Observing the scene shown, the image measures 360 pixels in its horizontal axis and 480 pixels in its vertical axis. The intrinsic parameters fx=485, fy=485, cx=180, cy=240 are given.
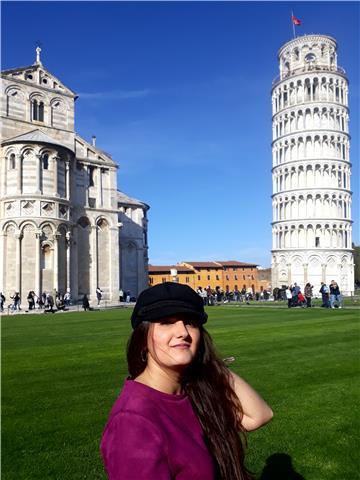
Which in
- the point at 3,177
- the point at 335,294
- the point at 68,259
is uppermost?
the point at 3,177

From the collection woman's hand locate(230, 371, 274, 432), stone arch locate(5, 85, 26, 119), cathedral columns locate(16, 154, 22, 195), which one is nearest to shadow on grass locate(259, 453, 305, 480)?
woman's hand locate(230, 371, 274, 432)

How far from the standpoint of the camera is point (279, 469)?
16.7ft

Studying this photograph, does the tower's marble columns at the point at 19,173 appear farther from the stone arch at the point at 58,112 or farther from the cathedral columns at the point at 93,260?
the cathedral columns at the point at 93,260

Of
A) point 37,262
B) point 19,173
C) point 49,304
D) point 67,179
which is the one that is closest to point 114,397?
point 49,304

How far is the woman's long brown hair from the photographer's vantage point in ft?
7.96

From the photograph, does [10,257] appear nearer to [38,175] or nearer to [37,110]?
[38,175]

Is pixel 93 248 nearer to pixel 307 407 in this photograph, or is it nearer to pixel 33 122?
pixel 33 122

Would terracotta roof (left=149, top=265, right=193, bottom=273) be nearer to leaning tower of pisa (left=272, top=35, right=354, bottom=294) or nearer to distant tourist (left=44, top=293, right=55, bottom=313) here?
leaning tower of pisa (left=272, top=35, right=354, bottom=294)

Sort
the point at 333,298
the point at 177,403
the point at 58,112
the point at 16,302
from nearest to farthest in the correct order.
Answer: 1. the point at 177,403
2. the point at 333,298
3. the point at 16,302
4. the point at 58,112

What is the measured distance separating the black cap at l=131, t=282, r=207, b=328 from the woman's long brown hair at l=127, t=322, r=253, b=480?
0.30ft

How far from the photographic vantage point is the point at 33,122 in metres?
44.2

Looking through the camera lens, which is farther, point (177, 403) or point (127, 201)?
point (127, 201)

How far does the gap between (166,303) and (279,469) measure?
356 centimetres

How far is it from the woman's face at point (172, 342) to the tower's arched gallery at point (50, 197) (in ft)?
129
